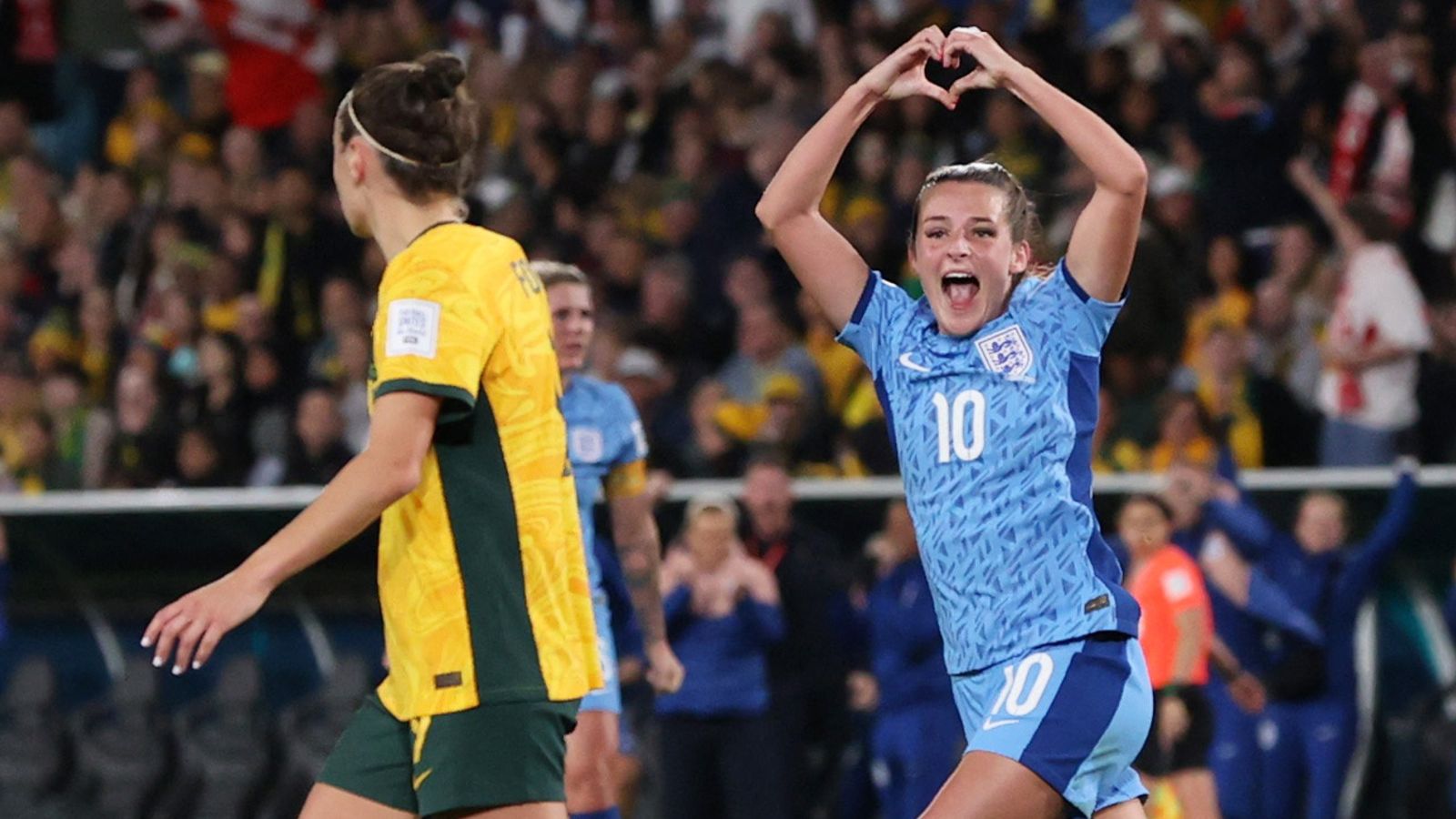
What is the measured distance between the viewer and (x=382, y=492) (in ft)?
14.0

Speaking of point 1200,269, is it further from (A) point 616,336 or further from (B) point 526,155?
(B) point 526,155

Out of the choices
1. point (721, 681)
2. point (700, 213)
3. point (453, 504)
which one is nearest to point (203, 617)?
point (453, 504)

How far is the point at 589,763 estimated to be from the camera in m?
7.92

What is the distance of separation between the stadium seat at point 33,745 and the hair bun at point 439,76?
8654 mm

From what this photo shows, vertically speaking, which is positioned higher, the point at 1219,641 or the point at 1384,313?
the point at 1384,313

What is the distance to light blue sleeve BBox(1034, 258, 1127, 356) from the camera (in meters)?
5.08

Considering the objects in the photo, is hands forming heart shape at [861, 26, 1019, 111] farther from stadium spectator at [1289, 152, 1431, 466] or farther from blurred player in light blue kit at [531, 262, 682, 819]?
stadium spectator at [1289, 152, 1431, 466]

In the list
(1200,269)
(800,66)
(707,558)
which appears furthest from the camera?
(800,66)

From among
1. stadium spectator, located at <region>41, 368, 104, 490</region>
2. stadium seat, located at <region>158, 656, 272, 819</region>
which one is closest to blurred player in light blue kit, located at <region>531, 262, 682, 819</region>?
stadium seat, located at <region>158, 656, 272, 819</region>

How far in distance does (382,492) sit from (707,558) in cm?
632

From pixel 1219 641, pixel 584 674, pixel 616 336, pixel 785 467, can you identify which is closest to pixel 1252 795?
pixel 1219 641

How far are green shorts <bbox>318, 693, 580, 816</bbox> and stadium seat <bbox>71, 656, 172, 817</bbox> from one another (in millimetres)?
8078

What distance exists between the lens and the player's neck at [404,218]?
463cm

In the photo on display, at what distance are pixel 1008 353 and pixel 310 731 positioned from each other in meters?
7.75
